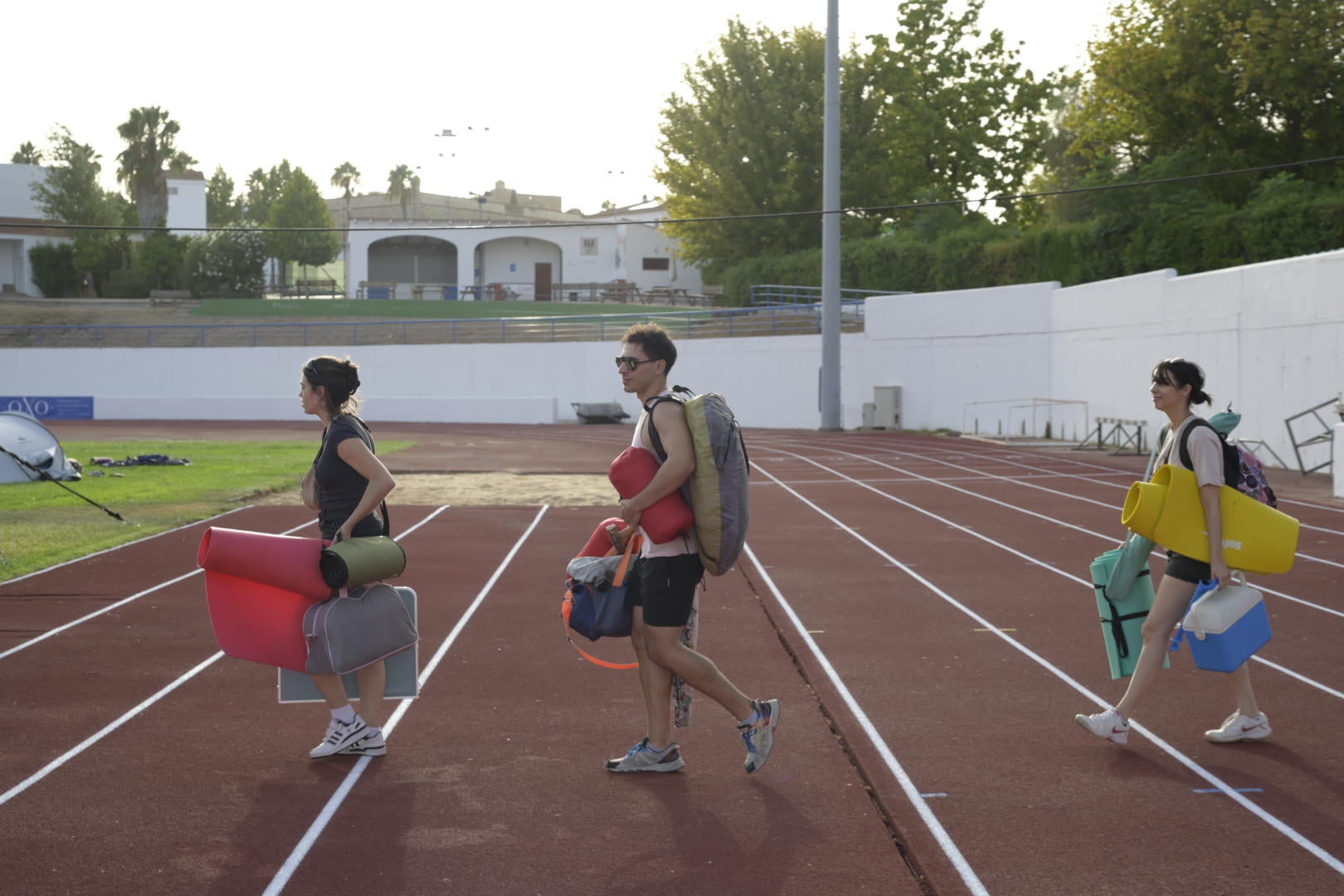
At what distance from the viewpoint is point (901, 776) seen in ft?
18.7

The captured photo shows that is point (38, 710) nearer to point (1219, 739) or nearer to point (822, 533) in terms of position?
point (1219, 739)

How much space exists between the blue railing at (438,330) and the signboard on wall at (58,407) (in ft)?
15.0

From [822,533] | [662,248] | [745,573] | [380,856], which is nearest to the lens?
[380,856]

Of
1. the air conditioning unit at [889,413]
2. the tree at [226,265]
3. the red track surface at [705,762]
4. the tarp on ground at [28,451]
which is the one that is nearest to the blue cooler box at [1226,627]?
the red track surface at [705,762]

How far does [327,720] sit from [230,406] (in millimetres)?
38870

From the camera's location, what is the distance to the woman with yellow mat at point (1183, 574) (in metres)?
5.84

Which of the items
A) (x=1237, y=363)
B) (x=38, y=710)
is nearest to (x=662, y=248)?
(x=1237, y=363)

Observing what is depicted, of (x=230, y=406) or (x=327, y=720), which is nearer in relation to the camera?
(x=327, y=720)

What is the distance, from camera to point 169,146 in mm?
84750

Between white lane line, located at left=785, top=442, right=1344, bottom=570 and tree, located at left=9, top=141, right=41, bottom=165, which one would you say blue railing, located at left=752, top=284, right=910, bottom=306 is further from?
tree, located at left=9, top=141, right=41, bottom=165

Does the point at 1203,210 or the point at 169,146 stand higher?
the point at 169,146

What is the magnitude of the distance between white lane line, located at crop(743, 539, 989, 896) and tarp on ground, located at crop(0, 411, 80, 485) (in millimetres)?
14301

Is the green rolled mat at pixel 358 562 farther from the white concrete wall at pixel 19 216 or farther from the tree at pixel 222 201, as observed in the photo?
the tree at pixel 222 201

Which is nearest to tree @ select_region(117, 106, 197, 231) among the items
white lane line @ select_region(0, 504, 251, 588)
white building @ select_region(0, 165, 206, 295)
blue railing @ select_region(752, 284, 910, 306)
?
white building @ select_region(0, 165, 206, 295)
